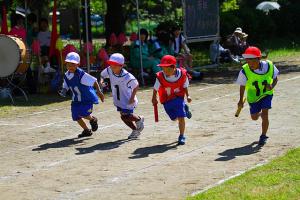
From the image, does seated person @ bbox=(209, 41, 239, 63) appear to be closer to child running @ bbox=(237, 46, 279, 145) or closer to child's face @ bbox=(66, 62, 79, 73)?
child's face @ bbox=(66, 62, 79, 73)

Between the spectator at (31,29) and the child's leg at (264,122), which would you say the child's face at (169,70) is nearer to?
the child's leg at (264,122)

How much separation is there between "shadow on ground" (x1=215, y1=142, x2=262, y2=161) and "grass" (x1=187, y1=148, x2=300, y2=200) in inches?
33.8

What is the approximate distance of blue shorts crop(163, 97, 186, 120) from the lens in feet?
36.4

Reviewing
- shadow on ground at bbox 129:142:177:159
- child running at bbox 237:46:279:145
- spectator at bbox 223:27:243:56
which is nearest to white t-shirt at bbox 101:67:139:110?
shadow on ground at bbox 129:142:177:159

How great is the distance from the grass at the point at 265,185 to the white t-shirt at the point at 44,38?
11.7 metres

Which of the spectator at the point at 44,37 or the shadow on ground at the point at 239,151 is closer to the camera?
the shadow on ground at the point at 239,151

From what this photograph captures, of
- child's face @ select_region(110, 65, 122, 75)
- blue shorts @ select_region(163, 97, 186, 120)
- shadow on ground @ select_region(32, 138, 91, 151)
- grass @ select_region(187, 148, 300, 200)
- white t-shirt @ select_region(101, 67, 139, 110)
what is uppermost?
child's face @ select_region(110, 65, 122, 75)

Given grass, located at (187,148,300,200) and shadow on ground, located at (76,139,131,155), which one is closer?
grass, located at (187,148,300,200)

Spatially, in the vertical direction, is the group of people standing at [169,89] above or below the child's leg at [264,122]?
above

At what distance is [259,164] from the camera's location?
9.16 metres

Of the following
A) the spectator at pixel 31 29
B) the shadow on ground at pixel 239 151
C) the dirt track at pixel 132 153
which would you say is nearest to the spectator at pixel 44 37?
the spectator at pixel 31 29

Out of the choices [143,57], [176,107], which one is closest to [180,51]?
[143,57]

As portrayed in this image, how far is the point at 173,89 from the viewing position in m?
11.2

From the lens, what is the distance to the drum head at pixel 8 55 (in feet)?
54.7
